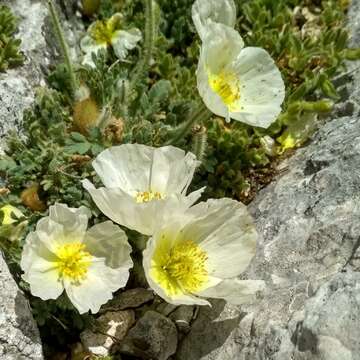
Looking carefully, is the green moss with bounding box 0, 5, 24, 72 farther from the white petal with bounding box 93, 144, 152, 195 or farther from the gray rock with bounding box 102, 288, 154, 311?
the gray rock with bounding box 102, 288, 154, 311

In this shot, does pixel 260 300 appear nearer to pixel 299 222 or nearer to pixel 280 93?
pixel 299 222

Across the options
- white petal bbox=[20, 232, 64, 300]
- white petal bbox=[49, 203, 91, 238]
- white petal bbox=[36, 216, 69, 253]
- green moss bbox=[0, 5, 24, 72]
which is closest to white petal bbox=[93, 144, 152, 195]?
white petal bbox=[49, 203, 91, 238]

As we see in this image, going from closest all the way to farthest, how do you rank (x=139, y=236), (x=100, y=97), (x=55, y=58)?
(x=139, y=236), (x=100, y=97), (x=55, y=58)

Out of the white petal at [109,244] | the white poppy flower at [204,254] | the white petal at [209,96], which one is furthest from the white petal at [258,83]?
the white petal at [109,244]

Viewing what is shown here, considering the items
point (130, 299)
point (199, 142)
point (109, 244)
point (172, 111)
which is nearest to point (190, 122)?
point (199, 142)

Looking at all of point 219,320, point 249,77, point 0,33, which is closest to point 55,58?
point 0,33

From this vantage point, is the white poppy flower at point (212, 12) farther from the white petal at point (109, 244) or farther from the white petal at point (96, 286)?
the white petal at point (96, 286)
